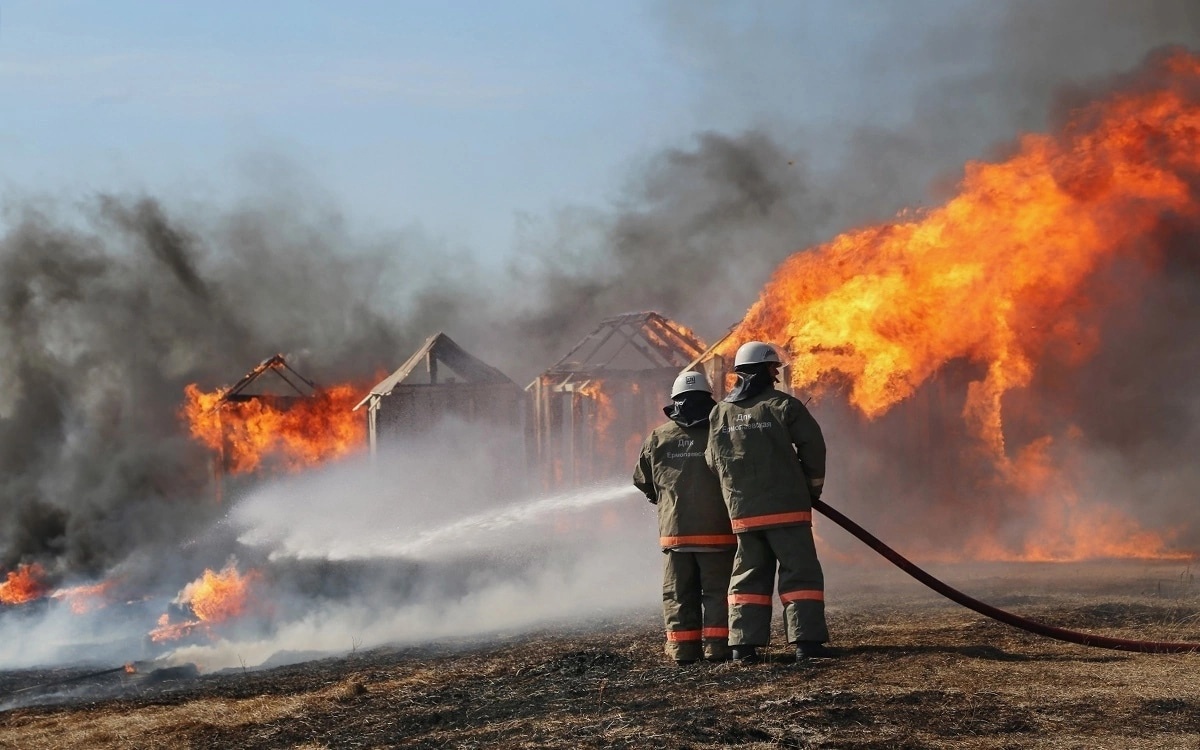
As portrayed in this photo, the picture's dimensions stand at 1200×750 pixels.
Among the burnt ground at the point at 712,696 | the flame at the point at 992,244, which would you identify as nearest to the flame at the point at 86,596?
the burnt ground at the point at 712,696

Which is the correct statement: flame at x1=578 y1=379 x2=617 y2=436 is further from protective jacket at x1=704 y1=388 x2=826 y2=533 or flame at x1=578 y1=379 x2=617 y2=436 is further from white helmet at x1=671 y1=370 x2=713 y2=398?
protective jacket at x1=704 y1=388 x2=826 y2=533

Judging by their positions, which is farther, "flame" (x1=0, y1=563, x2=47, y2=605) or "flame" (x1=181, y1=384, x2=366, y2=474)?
"flame" (x1=181, y1=384, x2=366, y2=474)

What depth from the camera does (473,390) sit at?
24.7 metres

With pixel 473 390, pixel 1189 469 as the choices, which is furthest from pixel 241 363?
pixel 1189 469

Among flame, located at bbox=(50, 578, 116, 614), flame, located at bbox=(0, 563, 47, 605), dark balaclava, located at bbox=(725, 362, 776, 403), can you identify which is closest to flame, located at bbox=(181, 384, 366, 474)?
flame, located at bbox=(0, 563, 47, 605)

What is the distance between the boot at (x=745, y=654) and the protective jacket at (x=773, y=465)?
76cm

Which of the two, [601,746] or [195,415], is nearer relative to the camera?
[601,746]

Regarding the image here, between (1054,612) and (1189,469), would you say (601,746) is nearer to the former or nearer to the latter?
(1054,612)

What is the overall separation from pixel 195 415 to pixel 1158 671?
29.8 m

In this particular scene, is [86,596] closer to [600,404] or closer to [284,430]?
[284,430]

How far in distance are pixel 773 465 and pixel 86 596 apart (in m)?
16.6

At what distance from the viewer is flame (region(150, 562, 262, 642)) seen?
13742 mm

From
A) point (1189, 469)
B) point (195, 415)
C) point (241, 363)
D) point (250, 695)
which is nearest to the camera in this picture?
point (250, 695)

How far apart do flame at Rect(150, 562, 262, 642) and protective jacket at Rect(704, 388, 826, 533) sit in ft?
27.7
